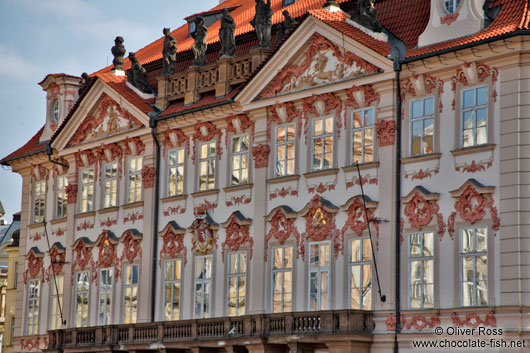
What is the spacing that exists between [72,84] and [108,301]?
9781 millimetres

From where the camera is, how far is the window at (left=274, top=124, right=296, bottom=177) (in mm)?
41531

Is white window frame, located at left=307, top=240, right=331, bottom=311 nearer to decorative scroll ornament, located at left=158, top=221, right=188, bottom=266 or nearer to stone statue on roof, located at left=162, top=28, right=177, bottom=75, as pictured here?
decorative scroll ornament, located at left=158, top=221, right=188, bottom=266

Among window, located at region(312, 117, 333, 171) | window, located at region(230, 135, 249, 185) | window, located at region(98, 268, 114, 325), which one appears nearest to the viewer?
window, located at region(312, 117, 333, 171)

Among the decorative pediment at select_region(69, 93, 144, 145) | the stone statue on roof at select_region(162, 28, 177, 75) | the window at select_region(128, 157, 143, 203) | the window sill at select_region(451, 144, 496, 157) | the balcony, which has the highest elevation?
the stone statue on roof at select_region(162, 28, 177, 75)

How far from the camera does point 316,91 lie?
40.3 meters

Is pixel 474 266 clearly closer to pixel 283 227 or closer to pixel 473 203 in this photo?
pixel 473 203

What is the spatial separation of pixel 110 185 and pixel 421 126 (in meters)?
15.5

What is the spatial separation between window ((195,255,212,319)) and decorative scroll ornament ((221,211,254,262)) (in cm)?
104

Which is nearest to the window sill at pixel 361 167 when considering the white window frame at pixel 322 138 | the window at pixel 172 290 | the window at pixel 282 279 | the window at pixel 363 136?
the window at pixel 363 136

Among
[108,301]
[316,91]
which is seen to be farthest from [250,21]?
[108,301]

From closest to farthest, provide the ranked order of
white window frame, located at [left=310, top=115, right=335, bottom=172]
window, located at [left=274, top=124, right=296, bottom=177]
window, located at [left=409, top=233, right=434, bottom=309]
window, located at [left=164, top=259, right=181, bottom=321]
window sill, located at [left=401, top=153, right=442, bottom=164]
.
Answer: window, located at [left=409, top=233, right=434, bottom=309]
window sill, located at [left=401, top=153, right=442, bottom=164]
white window frame, located at [left=310, top=115, right=335, bottom=172]
window, located at [left=274, top=124, right=296, bottom=177]
window, located at [left=164, top=259, right=181, bottom=321]

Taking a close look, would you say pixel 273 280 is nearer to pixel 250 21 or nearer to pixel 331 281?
pixel 331 281

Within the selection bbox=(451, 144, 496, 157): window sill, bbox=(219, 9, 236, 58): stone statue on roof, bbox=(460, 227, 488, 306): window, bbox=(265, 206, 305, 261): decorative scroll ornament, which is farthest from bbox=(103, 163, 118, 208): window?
bbox=(460, 227, 488, 306): window

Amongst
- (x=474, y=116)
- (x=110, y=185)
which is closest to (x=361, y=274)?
(x=474, y=116)
